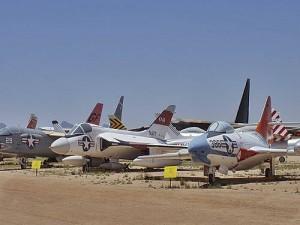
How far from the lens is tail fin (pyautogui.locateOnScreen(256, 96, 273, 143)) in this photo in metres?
24.5

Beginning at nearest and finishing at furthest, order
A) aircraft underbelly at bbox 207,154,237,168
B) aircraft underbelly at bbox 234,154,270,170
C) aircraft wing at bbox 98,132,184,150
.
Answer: aircraft underbelly at bbox 207,154,237,168 → aircraft underbelly at bbox 234,154,270,170 → aircraft wing at bbox 98,132,184,150

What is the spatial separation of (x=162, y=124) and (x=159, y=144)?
331cm

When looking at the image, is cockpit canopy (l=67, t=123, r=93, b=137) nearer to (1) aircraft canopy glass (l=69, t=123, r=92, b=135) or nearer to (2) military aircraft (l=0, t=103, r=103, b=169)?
(1) aircraft canopy glass (l=69, t=123, r=92, b=135)

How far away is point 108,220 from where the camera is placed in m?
10.7

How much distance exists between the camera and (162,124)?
1492 inches

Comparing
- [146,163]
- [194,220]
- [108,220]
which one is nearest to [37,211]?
[108,220]

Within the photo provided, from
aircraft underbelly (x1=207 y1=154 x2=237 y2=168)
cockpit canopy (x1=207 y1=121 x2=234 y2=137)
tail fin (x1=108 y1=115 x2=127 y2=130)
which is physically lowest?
aircraft underbelly (x1=207 y1=154 x2=237 y2=168)

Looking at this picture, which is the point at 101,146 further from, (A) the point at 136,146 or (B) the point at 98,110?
(B) the point at 98,110

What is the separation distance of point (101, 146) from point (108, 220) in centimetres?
2254

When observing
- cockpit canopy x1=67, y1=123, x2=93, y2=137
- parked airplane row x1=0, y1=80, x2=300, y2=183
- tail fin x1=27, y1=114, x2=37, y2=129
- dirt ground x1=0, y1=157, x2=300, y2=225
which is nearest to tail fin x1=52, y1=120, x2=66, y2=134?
tail fin x1=27, y1=114, x2=37, y2=129

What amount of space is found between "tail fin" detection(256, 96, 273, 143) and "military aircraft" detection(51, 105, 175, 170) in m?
11.3

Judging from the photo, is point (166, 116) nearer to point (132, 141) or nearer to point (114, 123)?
point (132, 141)

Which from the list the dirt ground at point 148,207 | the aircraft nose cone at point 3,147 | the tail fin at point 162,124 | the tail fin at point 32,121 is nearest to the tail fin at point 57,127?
the tail fin at point 32,121

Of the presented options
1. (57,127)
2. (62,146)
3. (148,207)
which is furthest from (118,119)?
(148,207)
